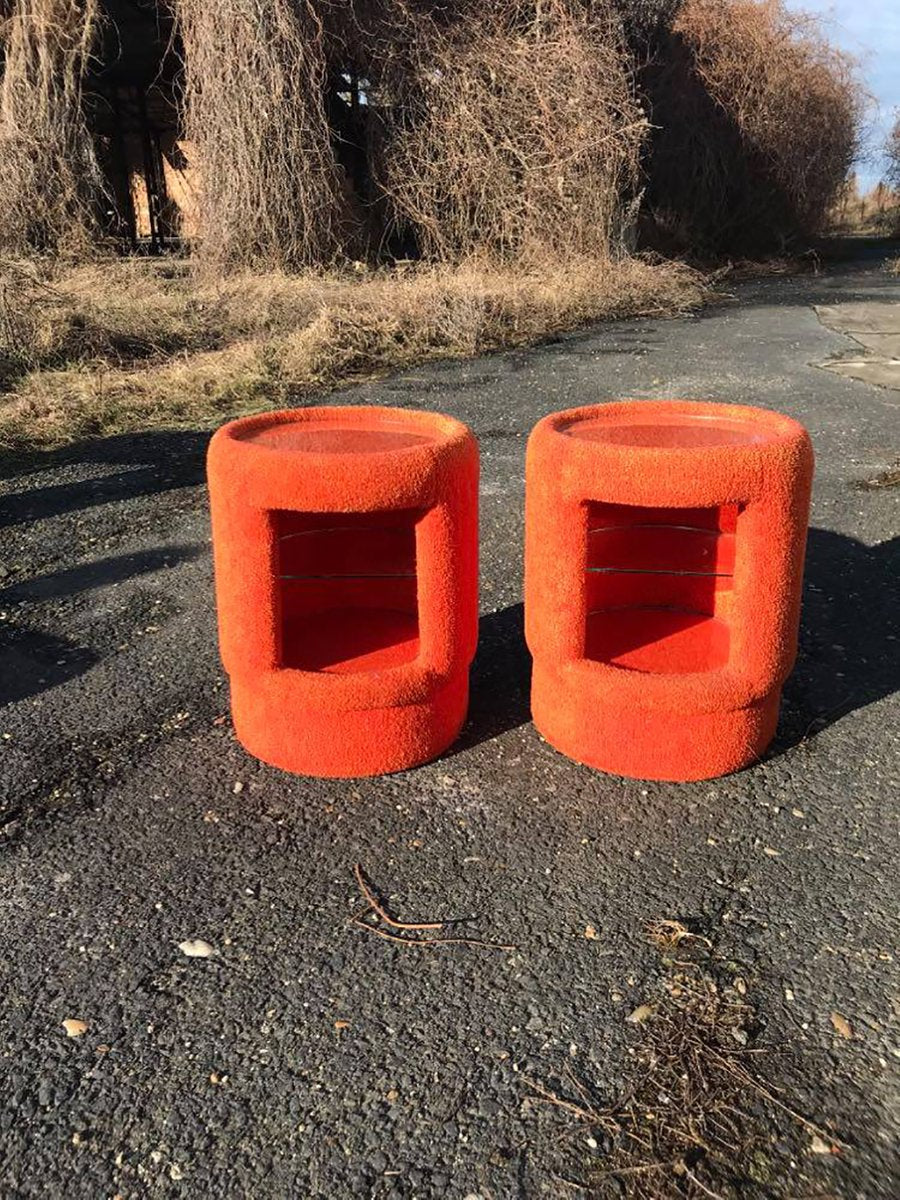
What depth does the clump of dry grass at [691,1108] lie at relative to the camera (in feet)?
5.88

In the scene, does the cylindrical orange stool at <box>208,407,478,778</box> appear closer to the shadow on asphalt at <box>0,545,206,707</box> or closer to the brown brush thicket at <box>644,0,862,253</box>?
the shadow on asphalt at <box>0,545,206,707</box>

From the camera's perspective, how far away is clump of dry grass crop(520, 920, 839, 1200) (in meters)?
1.79

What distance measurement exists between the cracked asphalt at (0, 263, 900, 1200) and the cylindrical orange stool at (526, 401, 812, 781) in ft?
0.49

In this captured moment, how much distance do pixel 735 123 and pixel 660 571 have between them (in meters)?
16.7

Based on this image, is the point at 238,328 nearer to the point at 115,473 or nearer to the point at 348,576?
the point at 115,473

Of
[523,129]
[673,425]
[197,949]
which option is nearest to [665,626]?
[673,425]

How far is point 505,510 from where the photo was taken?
5566mm

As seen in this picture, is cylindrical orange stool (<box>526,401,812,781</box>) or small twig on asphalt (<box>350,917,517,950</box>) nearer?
small twig on asphalt (<box>350,917,517,950</box>)

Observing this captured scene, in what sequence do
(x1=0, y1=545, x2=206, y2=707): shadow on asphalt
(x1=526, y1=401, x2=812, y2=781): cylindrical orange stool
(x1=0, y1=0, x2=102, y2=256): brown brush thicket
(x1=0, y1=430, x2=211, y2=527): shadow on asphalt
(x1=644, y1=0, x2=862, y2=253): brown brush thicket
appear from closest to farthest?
(x1=526, y1=401, x2=812, y2=781): cylindrical orange stool, (x1=0, y1=545, x2=206, y2=707): shadow on asphalt, (x1=0, y1=430, x2=211, y2=527): shadow on asphalt, (x1=0, y1=0, x2=102, y2=256): brown brush thicket, (x1=644, y1=0, x2=862, y2=253): brown brush thicket

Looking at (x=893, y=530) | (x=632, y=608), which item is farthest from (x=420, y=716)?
(x=893, y=530)

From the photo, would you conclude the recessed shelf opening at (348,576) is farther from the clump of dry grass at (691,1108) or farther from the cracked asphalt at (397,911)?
the clump of dry grass at (691,1108)

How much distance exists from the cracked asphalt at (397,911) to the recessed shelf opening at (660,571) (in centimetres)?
45

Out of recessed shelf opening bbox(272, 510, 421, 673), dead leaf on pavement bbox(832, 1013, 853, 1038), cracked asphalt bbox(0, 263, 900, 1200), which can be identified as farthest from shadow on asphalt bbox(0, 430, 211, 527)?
dead leaf on pavement bbox(832, 1013, 853, 1038)

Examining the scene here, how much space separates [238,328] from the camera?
9992mm
